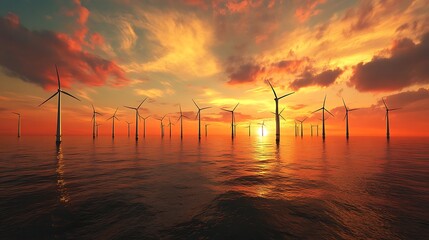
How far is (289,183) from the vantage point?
55.5 feet

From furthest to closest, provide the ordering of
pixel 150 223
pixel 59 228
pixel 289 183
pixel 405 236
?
pixel 289 183
pixel 150 223
pixel 59 228
pixel 405 236

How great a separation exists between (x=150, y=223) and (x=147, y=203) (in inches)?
117

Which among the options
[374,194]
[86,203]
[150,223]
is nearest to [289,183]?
[374,194]

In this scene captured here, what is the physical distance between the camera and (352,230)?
27.3 ft

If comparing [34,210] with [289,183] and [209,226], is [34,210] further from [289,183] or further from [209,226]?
[289,183]

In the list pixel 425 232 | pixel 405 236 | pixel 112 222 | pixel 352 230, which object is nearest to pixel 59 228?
pixel 112 222

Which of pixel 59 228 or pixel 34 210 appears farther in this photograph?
pixel 34 210

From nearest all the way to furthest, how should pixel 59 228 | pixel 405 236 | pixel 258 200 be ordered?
pixel 405 236 → pixel 59 228 → pixel 258 200

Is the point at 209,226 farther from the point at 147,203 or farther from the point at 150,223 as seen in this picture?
the point at 147,203

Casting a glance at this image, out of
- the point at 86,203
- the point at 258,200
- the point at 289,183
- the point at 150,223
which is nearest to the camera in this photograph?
the point at 150,223

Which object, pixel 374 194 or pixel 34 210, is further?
pixel 374 194

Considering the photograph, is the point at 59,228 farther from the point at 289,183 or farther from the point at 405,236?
the point at 289,183

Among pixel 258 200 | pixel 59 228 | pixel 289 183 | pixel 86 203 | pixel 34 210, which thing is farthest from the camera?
pixel 289 183

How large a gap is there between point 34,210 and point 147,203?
537 cm
